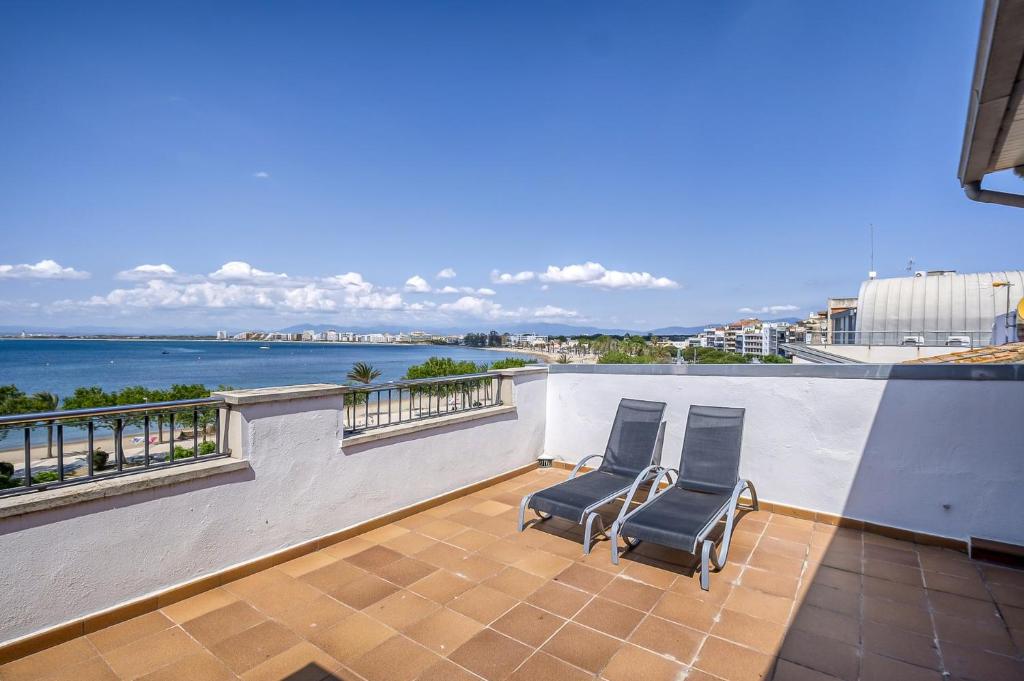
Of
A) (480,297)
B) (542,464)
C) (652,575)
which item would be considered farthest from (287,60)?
(480,297)

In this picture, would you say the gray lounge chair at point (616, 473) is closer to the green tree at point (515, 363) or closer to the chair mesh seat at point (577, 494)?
the chair mesh seat at point (577, 494)

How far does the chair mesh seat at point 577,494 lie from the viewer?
154 inches

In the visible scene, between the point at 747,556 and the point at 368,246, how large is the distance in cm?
2799

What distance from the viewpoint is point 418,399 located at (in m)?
5.31

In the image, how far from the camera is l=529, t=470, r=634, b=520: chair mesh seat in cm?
392

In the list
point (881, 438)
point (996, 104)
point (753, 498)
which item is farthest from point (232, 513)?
point (881, 438)

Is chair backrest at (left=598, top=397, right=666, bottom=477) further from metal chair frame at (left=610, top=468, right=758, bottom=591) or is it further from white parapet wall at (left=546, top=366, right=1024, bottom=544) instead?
metal chair frame at (left=610, top=468, right=758, bottom=591)

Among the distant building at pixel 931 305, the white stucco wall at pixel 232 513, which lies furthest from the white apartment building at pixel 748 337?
the white stucco wall at pixel 232 513

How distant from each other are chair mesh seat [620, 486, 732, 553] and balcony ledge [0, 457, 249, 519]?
2.88 meters

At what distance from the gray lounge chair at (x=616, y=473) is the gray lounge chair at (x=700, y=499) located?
0.22 metres

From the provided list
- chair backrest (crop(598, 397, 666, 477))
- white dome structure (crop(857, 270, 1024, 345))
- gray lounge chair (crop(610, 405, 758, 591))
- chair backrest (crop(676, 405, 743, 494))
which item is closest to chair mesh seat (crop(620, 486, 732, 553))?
gray lounge chair (crop(610, 405, 758, 591))

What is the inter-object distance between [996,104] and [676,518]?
2.93m

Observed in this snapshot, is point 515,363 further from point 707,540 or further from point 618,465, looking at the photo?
point 707,540

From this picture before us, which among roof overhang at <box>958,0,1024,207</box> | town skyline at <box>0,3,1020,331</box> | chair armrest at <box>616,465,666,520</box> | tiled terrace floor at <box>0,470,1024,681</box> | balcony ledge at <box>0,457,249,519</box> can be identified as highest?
town skyline at <box>0,3,1020,331</box>
